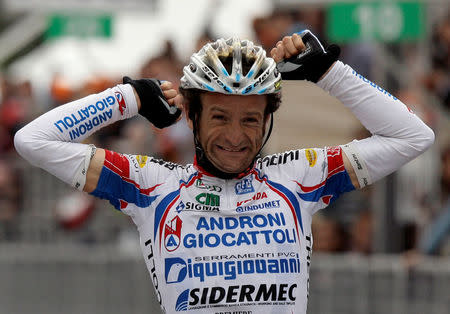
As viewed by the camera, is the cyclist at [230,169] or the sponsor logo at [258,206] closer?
the cyclist at [230,169]

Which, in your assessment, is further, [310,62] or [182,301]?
[310,62]

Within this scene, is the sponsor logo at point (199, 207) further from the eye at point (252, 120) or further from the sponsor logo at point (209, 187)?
the eye at point (252, 120)

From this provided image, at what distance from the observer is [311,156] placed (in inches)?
220

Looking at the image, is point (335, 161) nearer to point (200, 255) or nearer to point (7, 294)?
point (200, 255)

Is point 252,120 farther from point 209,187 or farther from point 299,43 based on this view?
point 299,43

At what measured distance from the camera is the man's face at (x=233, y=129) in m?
5.27

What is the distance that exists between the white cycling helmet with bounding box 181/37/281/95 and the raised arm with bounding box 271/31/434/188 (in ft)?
0.79

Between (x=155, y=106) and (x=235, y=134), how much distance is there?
53 centimetres

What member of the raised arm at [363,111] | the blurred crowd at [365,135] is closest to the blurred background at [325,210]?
the blurred crowd at [365,135]

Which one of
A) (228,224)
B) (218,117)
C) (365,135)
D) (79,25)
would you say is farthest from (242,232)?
(79,25)

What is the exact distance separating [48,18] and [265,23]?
5633mm

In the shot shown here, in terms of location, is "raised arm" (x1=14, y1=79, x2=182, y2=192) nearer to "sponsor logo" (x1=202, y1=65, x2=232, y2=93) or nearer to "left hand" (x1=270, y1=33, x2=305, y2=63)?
"sponsor logo" (x1=202, y1=65, x2=232, y2=93)

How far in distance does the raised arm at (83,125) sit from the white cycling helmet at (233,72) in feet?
0.78

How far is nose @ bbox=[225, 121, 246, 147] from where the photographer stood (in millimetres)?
5250
